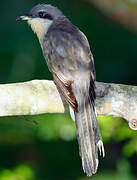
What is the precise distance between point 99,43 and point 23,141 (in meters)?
2.36

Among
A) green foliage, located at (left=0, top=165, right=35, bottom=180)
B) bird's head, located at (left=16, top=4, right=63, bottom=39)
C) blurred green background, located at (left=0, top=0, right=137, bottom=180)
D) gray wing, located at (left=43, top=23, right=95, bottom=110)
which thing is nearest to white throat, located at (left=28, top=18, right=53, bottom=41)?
bird's head, located at (left=16, top=4, right=63, bottom=39)

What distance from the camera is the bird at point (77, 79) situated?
171 inches

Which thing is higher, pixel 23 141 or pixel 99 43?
pixel 99 43

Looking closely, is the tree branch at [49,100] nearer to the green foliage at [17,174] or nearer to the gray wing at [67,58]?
the gray wing at [67,58]

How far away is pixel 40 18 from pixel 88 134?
1.79 m

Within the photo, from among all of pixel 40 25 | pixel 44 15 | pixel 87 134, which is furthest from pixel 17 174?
pixel 44 15

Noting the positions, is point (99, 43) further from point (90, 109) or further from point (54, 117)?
point (90, 109)

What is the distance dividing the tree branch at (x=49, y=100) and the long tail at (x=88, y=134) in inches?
6.4

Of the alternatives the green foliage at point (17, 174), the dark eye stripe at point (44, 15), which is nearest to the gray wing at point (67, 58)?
the dark eye stripe at point (44, 15)

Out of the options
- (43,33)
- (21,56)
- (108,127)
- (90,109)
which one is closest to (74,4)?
(21,56)

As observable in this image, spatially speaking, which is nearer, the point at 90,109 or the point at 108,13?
the point at 90,109

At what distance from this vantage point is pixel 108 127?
5188 millimetres

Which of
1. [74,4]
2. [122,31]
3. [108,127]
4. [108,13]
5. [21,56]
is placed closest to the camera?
[108,127]

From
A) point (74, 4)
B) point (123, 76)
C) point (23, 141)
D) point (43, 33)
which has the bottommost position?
point (23, 141)
